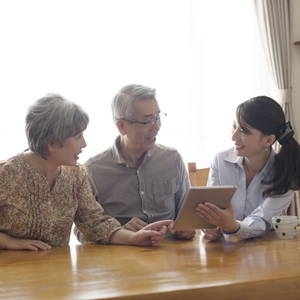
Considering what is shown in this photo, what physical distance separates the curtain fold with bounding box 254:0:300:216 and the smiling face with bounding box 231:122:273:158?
1.97 metres

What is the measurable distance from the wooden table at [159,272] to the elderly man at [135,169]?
47cm

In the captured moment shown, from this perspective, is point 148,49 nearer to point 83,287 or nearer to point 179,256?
point 179,256

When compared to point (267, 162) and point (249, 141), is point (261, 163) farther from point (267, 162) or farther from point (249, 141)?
point (249, 141)

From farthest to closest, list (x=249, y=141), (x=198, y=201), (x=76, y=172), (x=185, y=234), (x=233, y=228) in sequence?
1. (x=249, y=141)
2. (x=76, y=172)
3. (x=185, y=234)
4. (x=233, y=228)
5. (x=198, y=201)

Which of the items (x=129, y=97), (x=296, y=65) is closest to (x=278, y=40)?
(x=296, y=65)

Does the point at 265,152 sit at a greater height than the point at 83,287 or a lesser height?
greater

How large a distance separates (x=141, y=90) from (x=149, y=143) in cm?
25

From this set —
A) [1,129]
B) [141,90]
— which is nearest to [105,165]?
[141,90]

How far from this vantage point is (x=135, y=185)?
7.12ft

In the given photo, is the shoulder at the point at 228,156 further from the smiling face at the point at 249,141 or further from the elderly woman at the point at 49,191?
the elderly woman at the point at 49,191

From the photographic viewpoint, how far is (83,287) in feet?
3.59

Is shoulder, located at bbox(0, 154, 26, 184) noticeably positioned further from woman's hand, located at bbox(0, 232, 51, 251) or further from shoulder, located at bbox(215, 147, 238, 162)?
shoulder, located at bbox(215, 147, 238, 162)

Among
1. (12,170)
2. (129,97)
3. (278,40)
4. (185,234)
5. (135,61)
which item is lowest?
(185,234)

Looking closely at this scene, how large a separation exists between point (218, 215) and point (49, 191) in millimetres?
680
